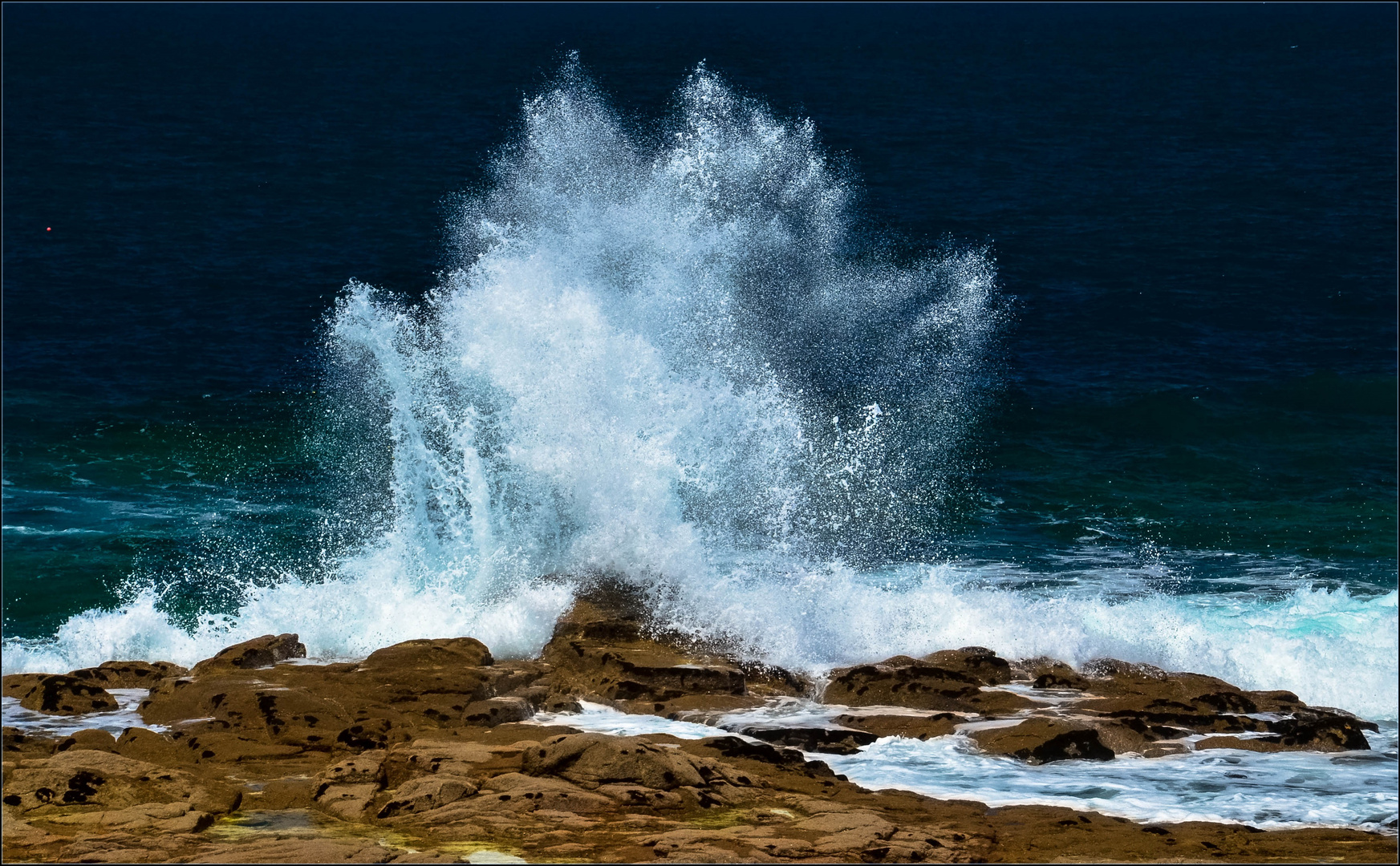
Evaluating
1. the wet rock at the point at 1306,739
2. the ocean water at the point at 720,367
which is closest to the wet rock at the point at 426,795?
the ocean water at the point at 720,367

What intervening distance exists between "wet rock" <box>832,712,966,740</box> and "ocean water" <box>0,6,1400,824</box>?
0.52 metres

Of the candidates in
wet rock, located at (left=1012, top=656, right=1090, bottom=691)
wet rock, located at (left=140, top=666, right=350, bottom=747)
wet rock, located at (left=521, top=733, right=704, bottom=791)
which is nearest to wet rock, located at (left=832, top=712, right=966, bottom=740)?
wet rock, located at (left=1012, top=656, right=1090, bottom=691)

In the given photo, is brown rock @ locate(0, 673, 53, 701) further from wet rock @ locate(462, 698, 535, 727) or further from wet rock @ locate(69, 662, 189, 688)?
wet rock @ locate(462, 698, 535, 727)

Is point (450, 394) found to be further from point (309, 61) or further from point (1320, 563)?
point (309, 61)

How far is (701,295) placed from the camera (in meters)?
23.0

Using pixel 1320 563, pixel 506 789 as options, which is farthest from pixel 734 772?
pixel 1320 563

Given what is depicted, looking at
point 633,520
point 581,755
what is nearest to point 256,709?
point 581,755

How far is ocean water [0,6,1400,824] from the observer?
16.3 metres

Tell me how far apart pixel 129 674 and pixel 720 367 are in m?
9.71

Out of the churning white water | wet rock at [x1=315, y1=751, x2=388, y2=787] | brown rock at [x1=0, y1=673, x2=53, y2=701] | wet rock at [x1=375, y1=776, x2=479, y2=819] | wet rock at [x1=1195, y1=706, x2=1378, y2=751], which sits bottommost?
wet rock at [x1=375, y1=776, x2=479, y2=819]

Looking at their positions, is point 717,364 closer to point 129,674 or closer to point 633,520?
point 633,520

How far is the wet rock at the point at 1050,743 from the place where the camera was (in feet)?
38.4

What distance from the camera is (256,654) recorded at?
14.1 m

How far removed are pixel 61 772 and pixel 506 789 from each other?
3118 millimetres
